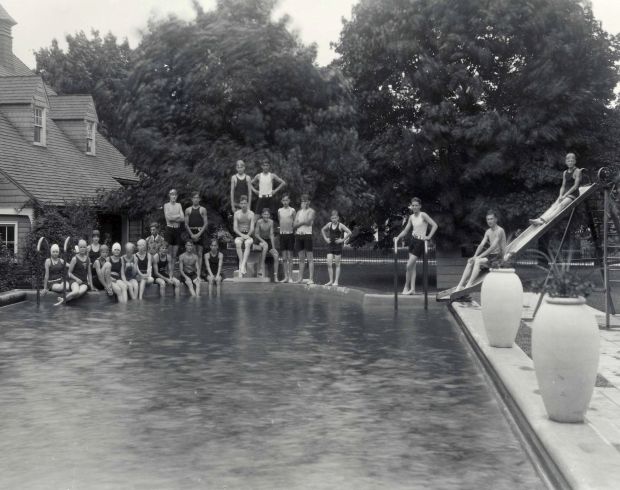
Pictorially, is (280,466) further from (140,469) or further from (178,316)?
(178,316)

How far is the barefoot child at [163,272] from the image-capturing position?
19.5m

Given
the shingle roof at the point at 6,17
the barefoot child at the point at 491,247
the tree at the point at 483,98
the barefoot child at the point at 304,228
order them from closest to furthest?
the barefoot child at the point at 491,247 < the barefoot child at the point at 304,228 < the tree at the point at 483,98 < the shingle roof at the point at 6,17

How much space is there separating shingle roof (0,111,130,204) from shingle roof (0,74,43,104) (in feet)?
2.31

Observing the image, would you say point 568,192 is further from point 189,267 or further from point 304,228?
point 189,267

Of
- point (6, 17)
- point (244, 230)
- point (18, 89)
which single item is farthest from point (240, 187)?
point (6, 17)

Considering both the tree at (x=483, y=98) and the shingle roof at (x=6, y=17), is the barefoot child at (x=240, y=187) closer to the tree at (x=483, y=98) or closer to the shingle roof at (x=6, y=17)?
the tree at (x=483, y=98)

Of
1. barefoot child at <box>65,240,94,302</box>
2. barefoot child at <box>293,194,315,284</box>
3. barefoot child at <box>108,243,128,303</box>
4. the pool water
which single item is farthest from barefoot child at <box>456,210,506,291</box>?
barefoot child at <box>65,240,94,302</box>

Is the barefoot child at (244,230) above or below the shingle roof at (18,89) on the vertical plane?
below

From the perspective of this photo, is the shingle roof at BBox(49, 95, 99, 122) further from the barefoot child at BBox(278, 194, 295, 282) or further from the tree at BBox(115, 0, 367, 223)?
the barefoot child at BBox(278, 194, 295, 282)

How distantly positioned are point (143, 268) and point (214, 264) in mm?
2118

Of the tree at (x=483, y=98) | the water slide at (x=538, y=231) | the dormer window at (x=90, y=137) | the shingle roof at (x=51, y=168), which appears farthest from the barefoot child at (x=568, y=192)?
the dormer window at (x=90, y=137)

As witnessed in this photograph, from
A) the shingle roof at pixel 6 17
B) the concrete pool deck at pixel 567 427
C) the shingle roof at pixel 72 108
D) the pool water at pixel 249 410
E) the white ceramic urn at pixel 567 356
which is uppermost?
the shingle roof at pixel 6 17

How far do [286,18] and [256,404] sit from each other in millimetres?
21780

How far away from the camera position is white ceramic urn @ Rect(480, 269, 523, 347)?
404 inches
